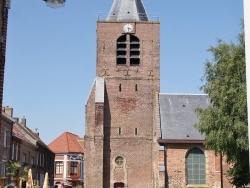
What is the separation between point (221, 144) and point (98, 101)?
1463 cm

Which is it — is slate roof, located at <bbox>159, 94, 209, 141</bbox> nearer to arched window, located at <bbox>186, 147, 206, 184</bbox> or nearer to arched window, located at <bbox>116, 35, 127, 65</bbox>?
arched window, located at <bbox>186, 147, 206, 184</bbox>

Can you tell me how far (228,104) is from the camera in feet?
61.2

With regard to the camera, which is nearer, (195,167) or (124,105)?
(195,167)

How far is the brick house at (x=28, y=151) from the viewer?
36294 millimetres

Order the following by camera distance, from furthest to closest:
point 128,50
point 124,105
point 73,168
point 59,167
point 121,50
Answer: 1. point 73,168
2. point 59,167
3. point 121,50
4. point 128,50
5. point 124,105

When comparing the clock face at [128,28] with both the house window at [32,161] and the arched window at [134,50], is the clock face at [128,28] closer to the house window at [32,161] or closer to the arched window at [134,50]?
the arched window at [134,50]

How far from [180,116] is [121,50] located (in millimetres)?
6614

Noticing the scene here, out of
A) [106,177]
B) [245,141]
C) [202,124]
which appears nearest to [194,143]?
[106,177]

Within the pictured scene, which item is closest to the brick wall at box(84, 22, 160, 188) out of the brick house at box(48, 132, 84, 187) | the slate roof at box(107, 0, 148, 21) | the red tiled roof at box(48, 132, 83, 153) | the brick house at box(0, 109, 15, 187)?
the slate roof at box(107, 0, 148, 21)

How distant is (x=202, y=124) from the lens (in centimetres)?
2014

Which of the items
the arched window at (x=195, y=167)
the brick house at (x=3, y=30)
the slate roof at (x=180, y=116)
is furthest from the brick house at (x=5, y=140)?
the brick house at (x=3, y=30)

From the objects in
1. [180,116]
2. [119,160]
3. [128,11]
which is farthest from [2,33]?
[128,11]

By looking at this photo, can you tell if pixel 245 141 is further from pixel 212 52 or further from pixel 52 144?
pixel 52 144

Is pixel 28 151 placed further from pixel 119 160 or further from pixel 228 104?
pixel 228 104
